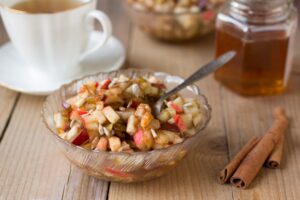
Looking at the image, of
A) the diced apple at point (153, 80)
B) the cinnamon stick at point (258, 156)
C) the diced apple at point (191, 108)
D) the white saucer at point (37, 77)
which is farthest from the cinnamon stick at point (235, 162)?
the white saucer at point (37, 77)

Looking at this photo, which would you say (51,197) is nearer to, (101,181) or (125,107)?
(101,181)

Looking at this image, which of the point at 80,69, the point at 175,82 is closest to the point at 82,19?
the point at 80,69

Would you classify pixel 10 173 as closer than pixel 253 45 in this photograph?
Yes

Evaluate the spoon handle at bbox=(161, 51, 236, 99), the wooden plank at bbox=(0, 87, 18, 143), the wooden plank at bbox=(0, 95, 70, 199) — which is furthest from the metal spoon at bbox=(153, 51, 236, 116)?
the wooden plank at bbox=(0, 87, 18, 143)

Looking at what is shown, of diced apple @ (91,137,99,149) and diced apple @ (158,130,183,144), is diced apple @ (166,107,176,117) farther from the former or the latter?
diced apple @ (91,137,99,149)

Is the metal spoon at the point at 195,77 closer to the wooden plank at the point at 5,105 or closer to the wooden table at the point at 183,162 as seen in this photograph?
the wooden table at the point at 183,162

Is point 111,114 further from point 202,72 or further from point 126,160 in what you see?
point 202,72
